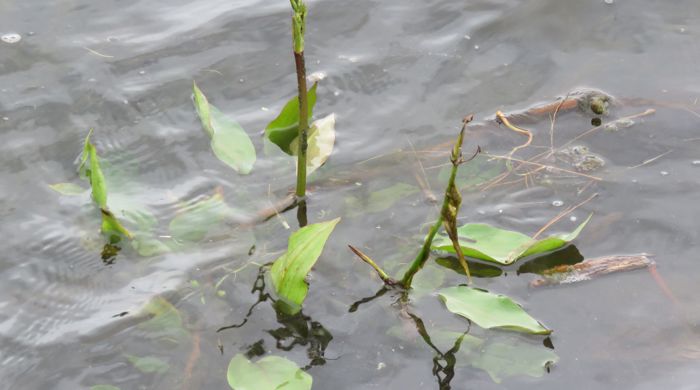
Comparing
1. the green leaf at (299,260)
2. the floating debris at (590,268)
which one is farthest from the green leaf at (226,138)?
the floating debris at (590,268)

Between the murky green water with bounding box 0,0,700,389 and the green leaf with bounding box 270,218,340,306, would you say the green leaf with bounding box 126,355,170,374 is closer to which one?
the murky green water with bounding box 0,0,700,389

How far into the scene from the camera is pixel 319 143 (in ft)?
8.12

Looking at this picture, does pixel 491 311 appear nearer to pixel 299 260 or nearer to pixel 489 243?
pixel 489 243

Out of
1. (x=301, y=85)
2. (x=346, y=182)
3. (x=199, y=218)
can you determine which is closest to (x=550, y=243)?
(x=346, y=182)

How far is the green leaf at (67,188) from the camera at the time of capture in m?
2.33

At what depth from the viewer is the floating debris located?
2090mm

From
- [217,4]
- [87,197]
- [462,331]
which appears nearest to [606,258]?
[462,331]

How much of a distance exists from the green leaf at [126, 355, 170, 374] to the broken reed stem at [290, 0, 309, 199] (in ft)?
2.12

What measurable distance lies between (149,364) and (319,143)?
2.90 feet

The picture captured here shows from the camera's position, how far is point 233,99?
8.81ft

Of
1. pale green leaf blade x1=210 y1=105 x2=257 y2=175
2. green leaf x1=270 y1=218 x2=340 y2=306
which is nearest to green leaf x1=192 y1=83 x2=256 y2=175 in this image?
pale green leaf blade x1=210 y1=105 x2=257 y2=175

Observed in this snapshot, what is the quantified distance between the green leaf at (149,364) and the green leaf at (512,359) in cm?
73

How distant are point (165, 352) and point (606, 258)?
117 centimetres

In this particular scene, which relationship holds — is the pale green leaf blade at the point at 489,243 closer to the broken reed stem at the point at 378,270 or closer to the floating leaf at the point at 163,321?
the broken reed stem at the point at 378,270
